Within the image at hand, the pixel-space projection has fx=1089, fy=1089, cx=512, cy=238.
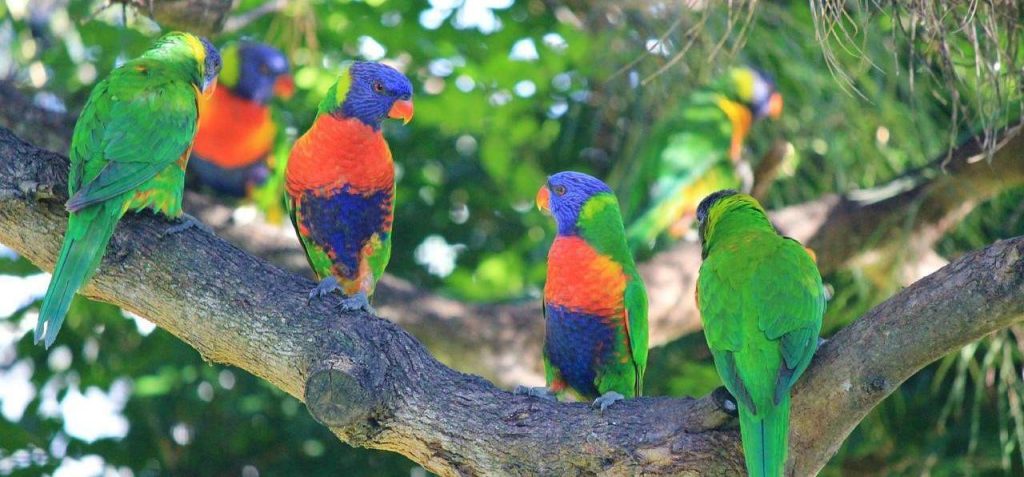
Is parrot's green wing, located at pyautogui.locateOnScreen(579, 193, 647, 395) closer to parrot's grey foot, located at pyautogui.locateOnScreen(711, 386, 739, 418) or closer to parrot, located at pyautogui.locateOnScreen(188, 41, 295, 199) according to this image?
parrot's grey foot, located at pyautogui.locateOnScreen(711, 386, 739, 418)

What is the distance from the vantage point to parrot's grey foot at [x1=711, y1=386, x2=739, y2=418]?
8.21ft

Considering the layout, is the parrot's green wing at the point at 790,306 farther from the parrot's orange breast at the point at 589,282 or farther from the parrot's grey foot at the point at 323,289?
the parrot's grey foot at the point at 323,289

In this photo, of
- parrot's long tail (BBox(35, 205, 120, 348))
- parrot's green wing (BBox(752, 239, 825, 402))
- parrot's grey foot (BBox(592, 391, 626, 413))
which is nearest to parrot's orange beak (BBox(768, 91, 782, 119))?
parrot's green wing (BBox(752, 239, 825, 402))

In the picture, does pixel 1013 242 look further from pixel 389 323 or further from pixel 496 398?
pixel 389 323

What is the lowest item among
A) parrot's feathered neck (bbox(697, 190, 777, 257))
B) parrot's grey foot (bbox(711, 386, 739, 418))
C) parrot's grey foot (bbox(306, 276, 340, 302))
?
parrot's grey foot (bbox(306, 276, 340, 302))

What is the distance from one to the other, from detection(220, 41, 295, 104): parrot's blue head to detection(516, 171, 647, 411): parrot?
7.38 ft

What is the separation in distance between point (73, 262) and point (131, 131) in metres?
0.46

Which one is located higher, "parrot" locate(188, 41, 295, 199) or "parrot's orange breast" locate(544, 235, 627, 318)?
"parrot's orange breast" locate(544, 235, 627, 318)

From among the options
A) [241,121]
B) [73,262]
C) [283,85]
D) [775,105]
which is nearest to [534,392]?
[73,262]

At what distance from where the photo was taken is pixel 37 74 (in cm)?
557

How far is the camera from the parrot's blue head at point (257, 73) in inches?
202

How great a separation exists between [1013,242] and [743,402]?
658 millimetres

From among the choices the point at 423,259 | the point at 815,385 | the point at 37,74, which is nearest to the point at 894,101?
the point at 423,259

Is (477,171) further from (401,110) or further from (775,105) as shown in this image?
(401,110)
